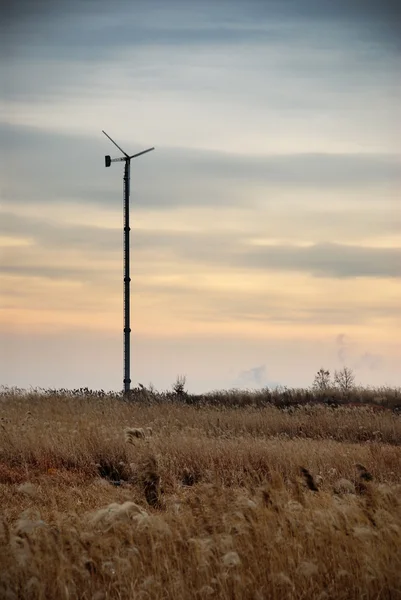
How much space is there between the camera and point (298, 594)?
24.0ft

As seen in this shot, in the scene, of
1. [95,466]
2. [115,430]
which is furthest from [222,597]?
[115,430]

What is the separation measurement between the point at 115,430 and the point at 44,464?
2.67 m

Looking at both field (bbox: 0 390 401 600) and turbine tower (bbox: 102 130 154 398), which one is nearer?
field (bbox: 0 390 401 600)

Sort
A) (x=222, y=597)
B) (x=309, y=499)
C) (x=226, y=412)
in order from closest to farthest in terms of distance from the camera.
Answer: (x=222, y=597)
(x=309, y=499)
(x=226, y=412)

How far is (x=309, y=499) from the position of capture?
1021cm

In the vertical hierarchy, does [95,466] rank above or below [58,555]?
below

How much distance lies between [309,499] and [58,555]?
3.40 meters

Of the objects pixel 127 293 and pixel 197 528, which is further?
pixel 127 293

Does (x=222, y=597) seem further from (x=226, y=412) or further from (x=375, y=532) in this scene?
(x=226, y=412)

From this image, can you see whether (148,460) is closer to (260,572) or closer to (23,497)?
(23,497)

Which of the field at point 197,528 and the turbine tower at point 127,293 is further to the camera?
the turbine tower at point 127,293

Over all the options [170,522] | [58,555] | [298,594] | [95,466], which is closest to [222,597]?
[298,594]

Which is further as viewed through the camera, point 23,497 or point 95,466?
point 95,466

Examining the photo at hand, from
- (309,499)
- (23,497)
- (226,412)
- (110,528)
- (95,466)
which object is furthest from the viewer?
(226,412)
